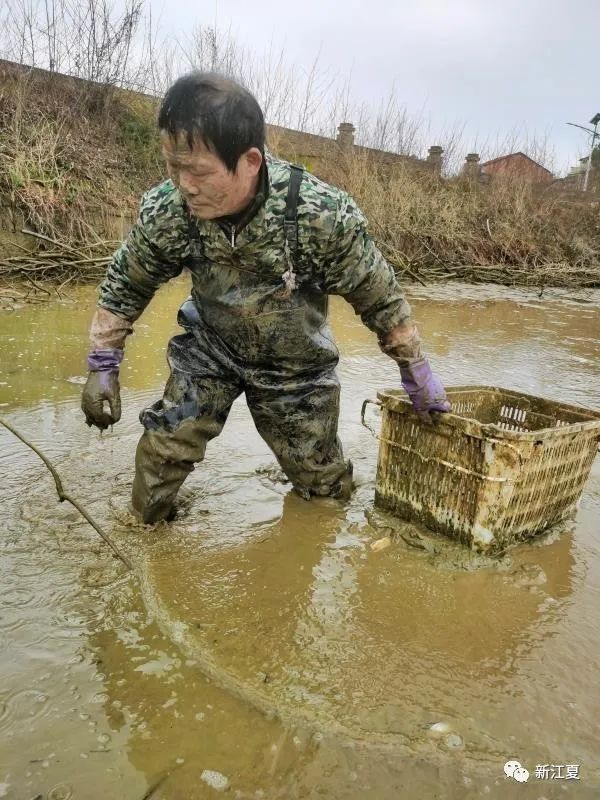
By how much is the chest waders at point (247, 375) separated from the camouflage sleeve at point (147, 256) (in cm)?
7

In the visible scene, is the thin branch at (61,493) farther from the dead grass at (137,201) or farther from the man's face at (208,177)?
the dead grass at (137,201)

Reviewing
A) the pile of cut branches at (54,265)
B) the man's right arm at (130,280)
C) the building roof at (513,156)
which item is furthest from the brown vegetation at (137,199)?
the man's right arm at (130,280)

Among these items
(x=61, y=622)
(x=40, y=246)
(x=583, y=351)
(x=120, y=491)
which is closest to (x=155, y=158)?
(x=40, y=246)

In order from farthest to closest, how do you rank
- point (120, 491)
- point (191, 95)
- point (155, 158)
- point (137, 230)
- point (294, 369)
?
point (155, 158) < point (120, 491) < point (294, 369) < point (137, 230) < point (191, 95)

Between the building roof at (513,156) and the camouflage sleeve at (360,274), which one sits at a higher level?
the building roof at (513,156)

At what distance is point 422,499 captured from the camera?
2.62 metres

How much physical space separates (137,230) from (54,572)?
4.03ft

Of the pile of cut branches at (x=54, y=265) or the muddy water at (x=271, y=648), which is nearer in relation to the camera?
the muddy water at (x=271, y=648)

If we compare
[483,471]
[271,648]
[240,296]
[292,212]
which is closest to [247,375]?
[240,296]

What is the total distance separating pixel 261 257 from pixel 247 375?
52cm

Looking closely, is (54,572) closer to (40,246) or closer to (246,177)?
(246,177)

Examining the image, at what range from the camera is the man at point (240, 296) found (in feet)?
6.62

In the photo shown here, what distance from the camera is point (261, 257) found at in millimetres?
2238

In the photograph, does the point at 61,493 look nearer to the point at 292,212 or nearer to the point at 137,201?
the point at 292,212
